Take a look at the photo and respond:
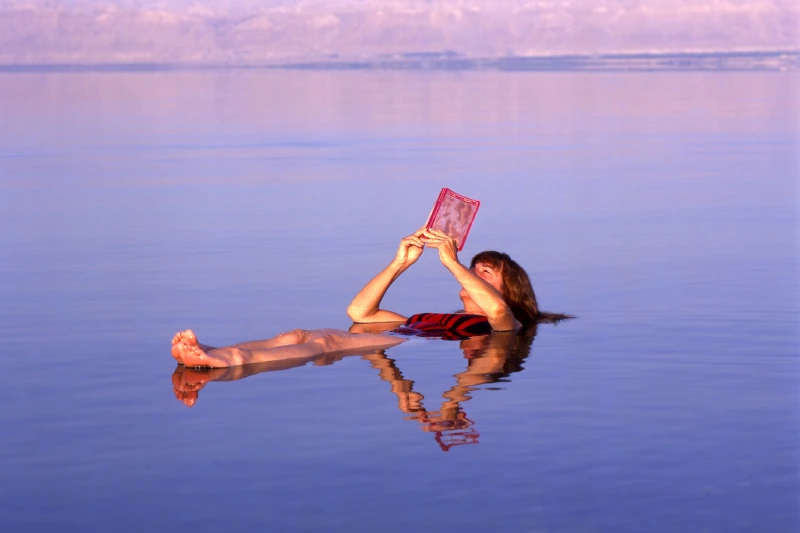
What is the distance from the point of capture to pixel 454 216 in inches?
382

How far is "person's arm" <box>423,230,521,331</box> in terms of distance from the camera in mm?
9180

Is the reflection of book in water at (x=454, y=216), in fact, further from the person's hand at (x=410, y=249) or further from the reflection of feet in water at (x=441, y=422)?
the reflection of feet in water at (x=441, y=422)

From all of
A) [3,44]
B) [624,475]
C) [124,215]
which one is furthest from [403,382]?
[3,44]

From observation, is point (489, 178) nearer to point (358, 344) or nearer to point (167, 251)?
point (167, 251)

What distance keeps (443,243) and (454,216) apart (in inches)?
17.2

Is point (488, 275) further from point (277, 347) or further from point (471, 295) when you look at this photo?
point (277, 347)

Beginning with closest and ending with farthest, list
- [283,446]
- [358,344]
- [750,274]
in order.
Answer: [283,446], [358,344], [750,274]

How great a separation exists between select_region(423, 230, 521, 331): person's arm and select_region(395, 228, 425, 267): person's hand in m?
0.09

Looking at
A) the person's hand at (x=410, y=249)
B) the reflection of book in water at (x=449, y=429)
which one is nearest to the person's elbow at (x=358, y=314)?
the person's hand at (x=410, y=249)

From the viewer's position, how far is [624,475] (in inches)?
245

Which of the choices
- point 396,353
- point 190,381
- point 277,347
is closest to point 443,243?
point 396,353

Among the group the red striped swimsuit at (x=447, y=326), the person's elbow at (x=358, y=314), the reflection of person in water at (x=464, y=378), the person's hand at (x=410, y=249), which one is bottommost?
the reflection of person in water at (x=464, y=378)

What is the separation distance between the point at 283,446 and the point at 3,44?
456ft

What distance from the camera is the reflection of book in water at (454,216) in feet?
31.6
